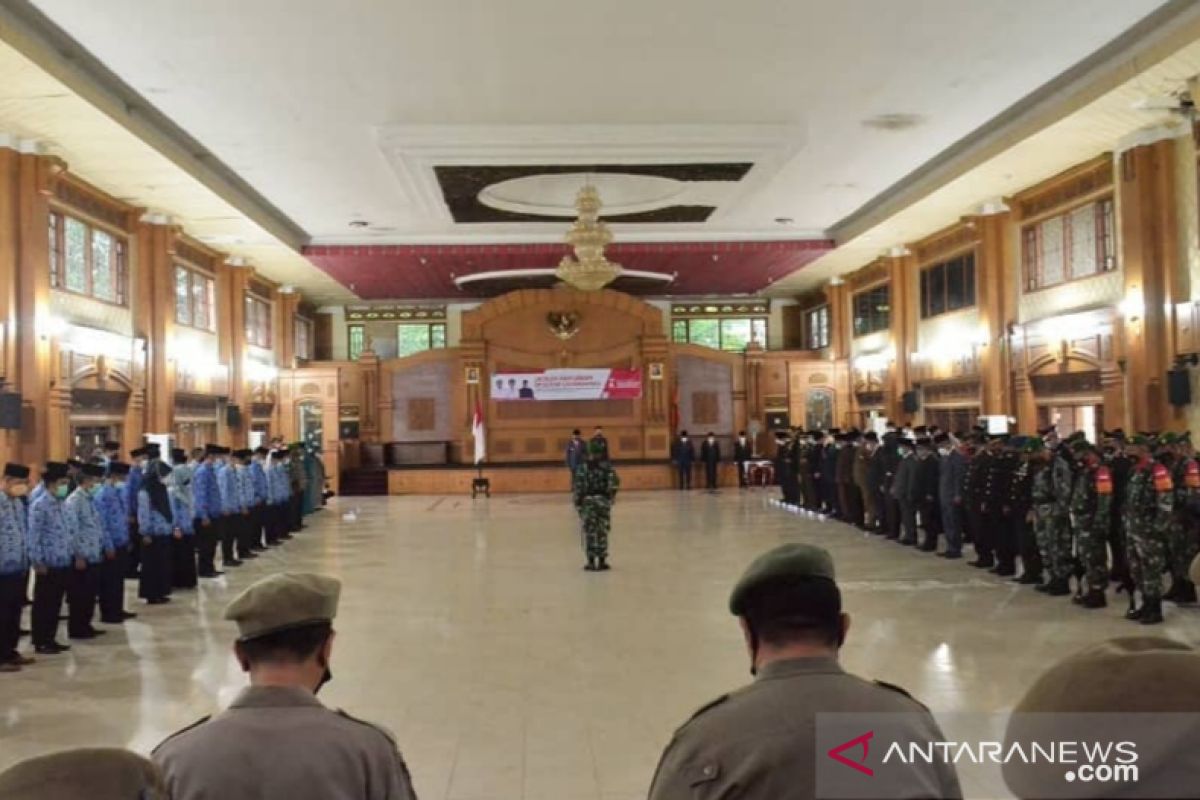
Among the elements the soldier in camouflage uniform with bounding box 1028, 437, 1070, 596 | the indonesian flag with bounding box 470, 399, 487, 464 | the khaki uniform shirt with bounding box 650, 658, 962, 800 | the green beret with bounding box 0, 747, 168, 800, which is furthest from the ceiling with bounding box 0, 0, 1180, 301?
the green beret with bounding box 0, 747, 168, 800

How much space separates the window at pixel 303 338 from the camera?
82.7 feet

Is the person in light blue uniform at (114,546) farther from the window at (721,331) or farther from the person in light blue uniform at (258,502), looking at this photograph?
the window at (721,331)

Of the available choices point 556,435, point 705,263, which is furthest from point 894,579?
point 556,435

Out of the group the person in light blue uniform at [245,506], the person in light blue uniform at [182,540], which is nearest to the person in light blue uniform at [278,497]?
the person in light blue uniform at [245,506]

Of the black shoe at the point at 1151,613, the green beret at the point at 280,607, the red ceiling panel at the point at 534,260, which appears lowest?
the black shoe at the point at 1151,613

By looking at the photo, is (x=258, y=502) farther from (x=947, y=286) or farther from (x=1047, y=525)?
(x=947, y=286)

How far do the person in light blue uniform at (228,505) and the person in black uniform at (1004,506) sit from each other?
26.7ft

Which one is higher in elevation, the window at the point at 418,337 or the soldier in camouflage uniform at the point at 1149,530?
the window at the point at 418,337

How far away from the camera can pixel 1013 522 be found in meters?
9.49

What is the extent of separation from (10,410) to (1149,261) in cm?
1235

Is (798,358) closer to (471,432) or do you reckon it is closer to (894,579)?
(471,432)

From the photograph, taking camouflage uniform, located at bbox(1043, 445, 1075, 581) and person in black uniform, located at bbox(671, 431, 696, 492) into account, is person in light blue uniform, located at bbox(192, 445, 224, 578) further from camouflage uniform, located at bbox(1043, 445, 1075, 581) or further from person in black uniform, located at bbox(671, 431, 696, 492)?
person in black uniform, located at bbox(671, 431, 696, 492)

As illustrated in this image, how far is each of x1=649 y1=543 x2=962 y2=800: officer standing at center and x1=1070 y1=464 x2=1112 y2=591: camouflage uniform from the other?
23.0ft

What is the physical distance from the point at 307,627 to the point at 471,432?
21085 millimetres
